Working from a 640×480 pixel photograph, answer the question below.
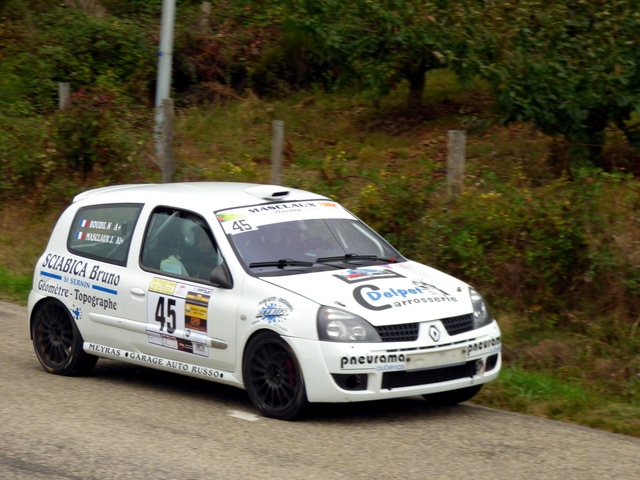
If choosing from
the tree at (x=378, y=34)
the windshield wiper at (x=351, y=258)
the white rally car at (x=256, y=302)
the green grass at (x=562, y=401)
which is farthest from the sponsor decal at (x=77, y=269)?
the tree at (x=378, y=34)

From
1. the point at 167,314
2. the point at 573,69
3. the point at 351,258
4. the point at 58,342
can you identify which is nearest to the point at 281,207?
the point at 351,258

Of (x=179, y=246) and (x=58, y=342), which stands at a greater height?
(x=179, y=246)

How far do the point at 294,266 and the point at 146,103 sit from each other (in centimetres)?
1392

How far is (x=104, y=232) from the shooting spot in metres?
8.59

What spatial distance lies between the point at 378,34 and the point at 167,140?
13.2 ft

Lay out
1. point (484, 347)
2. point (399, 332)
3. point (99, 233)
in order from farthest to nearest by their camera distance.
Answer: point (99, 233), point (484, 347), point (399, 332)

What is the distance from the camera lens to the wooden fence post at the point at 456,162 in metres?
11.2

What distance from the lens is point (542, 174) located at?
1288cm

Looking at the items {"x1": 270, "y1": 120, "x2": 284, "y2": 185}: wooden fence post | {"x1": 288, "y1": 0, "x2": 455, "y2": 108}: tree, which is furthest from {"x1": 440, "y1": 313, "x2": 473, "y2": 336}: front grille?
{"x1": 288, "y1": 0, "x2": 455, "y2": 108}: tree

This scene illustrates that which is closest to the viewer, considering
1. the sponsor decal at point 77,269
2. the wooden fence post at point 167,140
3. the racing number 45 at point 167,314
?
the racing number 45 at point 167,314

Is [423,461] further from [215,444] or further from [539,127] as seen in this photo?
[539,127]

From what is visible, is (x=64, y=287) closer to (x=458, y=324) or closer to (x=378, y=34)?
(x=458, y=324)

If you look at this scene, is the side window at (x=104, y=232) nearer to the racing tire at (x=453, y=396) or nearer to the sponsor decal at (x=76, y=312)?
the sponsor decal at (x=76, y=312)

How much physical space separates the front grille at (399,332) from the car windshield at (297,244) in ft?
3.06
